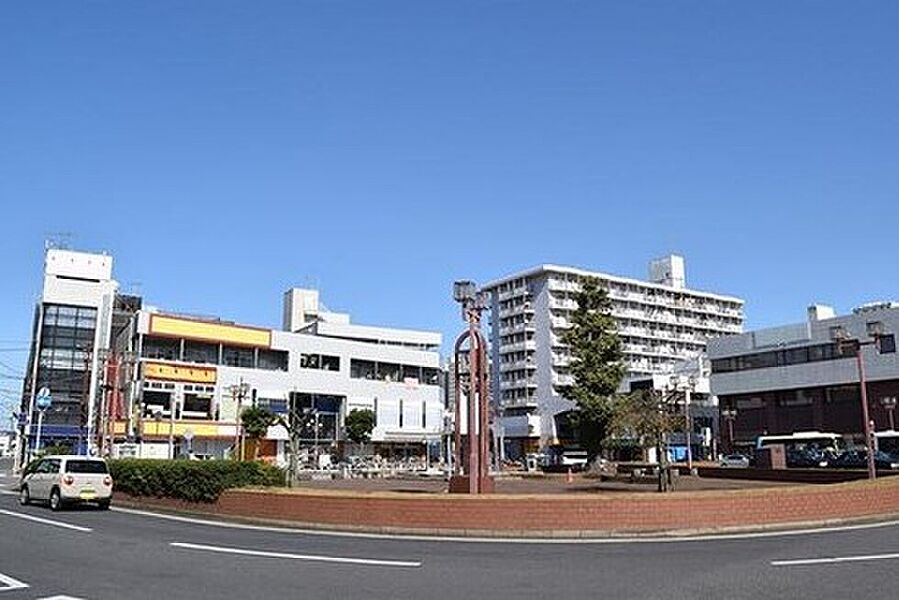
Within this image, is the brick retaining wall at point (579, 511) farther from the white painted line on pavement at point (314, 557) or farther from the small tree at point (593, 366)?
the small tree at point (593, 366)

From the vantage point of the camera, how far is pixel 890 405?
62.3 m

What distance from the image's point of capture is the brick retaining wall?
1692 cm

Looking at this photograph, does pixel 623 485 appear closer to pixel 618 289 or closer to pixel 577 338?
pixel 577 338

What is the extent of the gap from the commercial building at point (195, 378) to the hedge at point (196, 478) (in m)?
27.7

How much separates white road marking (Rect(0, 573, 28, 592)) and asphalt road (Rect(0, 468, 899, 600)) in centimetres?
3

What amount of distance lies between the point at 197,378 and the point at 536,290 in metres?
47.7

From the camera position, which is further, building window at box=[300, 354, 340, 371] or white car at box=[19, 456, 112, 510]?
building window at box=[300, 354, 340, 371]

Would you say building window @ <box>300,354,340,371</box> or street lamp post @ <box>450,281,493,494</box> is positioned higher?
building window @ <box>300,354,340,371</box>

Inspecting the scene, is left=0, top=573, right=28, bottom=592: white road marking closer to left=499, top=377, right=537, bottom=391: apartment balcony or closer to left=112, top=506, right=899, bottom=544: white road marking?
left=112, top=506, right=899, bottom=544: white road marking

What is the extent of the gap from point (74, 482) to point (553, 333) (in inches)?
3077

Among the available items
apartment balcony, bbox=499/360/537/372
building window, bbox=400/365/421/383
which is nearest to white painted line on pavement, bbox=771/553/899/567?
building window, bbox=400/365/421/383

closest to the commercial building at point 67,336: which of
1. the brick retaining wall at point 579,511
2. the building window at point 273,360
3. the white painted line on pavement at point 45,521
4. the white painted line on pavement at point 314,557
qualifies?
the building window at point 273,360

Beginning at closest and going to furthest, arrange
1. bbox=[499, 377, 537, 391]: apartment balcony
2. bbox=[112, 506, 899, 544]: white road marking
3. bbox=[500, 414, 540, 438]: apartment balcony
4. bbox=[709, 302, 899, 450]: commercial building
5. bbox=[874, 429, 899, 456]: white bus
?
bbox=[112, 506, 899, 544]: white road marking, bbox=[874, 429, 899, 456]: white bus, bbox=[709, 302, 899, 450]: commercial building, bbox=[500, 414, 540, 438]: apartment balcony, bbox=[499, 377, 537, 391]: apartment balcony

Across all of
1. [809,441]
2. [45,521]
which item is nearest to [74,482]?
[45,521]
